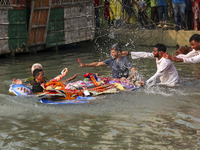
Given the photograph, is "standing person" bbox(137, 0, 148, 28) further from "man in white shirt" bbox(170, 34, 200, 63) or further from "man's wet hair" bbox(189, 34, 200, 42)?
"man's wet hair" bbox(189, 34, 200, 42)

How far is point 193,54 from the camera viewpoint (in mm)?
9250

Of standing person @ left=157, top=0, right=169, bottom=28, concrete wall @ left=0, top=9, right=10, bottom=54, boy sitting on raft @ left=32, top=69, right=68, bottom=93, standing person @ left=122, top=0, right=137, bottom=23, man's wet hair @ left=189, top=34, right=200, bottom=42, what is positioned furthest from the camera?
standing person @ left=122, top=0, right=137, bottom=23

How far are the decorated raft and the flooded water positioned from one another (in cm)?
15

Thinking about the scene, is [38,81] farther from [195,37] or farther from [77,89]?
[195,37]

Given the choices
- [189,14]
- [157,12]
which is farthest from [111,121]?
[157,12]

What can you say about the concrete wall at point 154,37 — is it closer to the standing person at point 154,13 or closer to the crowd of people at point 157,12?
the crowd of people at point 157,12

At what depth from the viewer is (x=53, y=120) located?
6750mm

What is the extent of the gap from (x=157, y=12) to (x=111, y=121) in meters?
10.8

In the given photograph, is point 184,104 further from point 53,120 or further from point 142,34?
point 142,34

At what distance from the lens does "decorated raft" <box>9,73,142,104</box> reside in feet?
25.4

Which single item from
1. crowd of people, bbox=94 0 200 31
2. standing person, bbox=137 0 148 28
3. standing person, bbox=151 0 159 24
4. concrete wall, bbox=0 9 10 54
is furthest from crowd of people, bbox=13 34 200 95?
standing person, bbox=151 0 159 24

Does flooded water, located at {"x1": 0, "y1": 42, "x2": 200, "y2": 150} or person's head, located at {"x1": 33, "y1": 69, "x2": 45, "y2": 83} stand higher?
person's head, located at {"x1": 33, "y1": 69, "x2": 45, "y2": 83}

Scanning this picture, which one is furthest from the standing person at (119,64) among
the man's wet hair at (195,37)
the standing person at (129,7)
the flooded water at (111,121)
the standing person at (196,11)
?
the standing person at (129,7)

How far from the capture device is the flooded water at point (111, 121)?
18.6 feet
